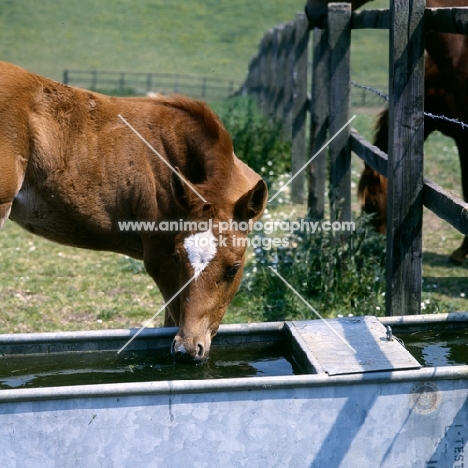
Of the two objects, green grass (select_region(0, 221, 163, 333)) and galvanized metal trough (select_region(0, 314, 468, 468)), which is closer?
galvanized metal trough (select_region(0, 314, 468, 468))

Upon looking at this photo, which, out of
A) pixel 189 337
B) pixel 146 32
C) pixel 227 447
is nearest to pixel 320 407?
pixel 227 447

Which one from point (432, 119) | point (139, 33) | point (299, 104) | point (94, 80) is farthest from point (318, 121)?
point (139, 33)

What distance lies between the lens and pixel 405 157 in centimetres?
496

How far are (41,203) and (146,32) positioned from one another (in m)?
41.6

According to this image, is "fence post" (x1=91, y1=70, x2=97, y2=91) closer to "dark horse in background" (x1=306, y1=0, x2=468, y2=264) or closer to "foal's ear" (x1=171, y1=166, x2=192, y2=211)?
"dark horse in background" (x1=306, y1=0, x2=468, y2=264)

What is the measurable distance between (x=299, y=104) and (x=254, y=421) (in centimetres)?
759

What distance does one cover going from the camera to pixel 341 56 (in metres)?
6.75

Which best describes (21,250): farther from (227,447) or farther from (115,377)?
(227,447)

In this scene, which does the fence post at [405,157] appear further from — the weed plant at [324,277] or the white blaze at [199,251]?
the white blaze at [199,251]

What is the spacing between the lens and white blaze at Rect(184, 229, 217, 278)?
4320 mm

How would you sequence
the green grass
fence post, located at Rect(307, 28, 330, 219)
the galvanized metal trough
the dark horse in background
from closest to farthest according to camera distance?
1. the galvanized metal trough
2. the dark horse in background
3. the green grass
4. fence post, located at Rect(307, 28, 330, 219)

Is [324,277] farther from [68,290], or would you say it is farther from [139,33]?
[139,33]

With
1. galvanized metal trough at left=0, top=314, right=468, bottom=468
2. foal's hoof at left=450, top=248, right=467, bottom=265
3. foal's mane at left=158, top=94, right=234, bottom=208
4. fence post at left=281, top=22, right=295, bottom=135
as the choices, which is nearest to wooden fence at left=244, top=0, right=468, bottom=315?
foal's mane at left=158, top=94, right=234, bottom=208

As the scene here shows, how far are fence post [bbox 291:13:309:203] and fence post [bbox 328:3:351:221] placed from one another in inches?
141
